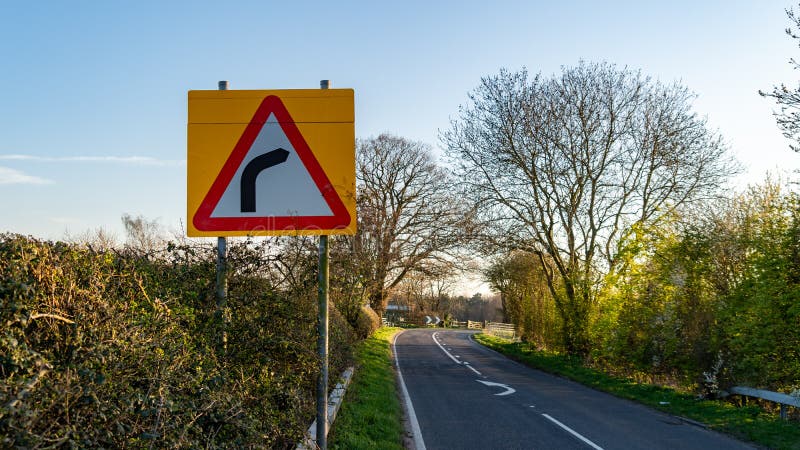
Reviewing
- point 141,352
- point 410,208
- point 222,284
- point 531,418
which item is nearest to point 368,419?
point 531,418

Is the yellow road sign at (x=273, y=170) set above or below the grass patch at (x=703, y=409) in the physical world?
above

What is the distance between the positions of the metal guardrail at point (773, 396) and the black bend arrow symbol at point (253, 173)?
11.3 m

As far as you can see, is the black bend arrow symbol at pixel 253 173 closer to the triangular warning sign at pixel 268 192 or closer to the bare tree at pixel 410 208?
the triangular warning sign at pixel 268 192

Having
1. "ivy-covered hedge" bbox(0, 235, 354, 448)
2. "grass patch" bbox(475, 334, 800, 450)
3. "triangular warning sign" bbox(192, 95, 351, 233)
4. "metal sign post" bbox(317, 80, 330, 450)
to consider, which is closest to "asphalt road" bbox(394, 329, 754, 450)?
"grass patch" bbox(475, 334, 800, 450)

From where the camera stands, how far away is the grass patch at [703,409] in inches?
420

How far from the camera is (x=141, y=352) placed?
2.89 metres

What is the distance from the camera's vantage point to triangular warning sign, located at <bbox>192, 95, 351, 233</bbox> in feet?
12.5

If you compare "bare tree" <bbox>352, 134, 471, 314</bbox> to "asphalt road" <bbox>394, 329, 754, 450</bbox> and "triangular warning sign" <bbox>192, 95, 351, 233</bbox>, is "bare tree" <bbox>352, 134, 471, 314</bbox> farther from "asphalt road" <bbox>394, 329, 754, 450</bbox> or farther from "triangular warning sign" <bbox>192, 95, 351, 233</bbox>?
"triangular warning sign" <bbox>192, 95, 351, 233</bbox>

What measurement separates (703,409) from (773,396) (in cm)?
153

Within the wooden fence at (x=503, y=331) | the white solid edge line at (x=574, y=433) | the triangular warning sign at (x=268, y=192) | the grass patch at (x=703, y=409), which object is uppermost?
the triangular warning sign at (x=268, y=192)

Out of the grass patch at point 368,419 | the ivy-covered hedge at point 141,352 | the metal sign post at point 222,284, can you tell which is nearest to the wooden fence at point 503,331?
the grass patch at point 368,419

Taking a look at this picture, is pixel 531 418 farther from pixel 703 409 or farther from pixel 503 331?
pixel 503 331

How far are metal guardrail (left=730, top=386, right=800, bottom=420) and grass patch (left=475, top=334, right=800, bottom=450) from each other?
26 cm

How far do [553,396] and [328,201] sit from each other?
1344 cm
